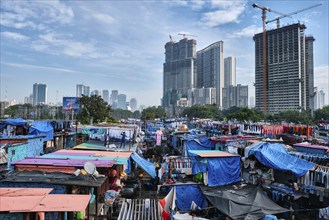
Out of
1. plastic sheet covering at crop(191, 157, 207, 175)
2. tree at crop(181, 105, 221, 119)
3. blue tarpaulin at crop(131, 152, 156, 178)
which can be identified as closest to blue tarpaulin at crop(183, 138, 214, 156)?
blue tarpaulin at crop(131, 152, 156, 178)

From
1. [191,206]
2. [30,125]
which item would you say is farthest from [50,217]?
[30,125]

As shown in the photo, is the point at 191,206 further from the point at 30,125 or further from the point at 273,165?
the point at 30,125

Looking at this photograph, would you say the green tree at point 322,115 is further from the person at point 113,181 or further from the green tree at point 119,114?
the green tree at point 119,114

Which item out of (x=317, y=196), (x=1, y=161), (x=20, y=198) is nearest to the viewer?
(x=20, y=198)

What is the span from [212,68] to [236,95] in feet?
79.6

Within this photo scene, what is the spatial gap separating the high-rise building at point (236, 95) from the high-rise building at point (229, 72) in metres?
6.35

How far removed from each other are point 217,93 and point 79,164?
14226 cm

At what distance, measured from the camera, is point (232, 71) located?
154000 mm

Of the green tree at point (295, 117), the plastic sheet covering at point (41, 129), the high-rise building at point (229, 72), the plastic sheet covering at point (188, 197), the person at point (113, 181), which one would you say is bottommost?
the plastic sheet covering at point (188, 197)

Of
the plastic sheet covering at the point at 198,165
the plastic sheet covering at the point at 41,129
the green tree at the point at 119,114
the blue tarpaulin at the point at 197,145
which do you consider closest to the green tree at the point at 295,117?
the blue tarpaulin at the point at 197,145

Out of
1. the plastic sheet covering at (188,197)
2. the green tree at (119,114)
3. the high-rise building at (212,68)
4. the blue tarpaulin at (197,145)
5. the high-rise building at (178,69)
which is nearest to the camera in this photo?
the plastic sheet covering at (188,197)

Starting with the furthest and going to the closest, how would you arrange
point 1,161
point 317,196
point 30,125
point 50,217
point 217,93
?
point 217,93
point 30,125
point 1,161
point 317,196
point 50,217

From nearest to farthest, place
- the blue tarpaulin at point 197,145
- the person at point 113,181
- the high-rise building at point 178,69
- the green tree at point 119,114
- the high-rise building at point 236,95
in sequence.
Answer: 1. the person at point 113,181
2. the blue tarpaulin at point 197,145
3. the green tree at point 119,114
4. the high-rise building at point 236,95
5. the high-rise building at point 178,69

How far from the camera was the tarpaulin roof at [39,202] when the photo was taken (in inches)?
188
